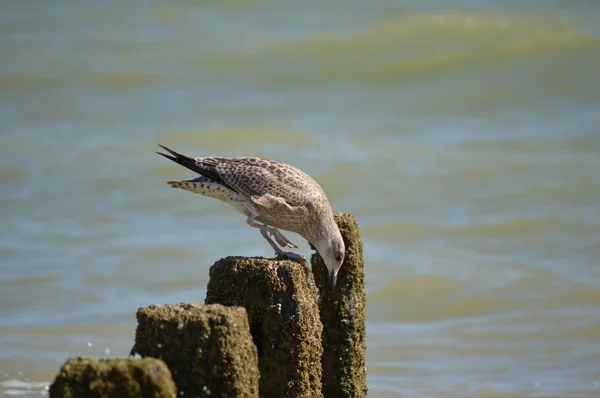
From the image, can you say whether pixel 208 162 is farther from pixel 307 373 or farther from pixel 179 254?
pixel 179 254

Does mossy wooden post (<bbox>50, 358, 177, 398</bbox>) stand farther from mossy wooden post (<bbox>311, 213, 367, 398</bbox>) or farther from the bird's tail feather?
the bird's tail feather

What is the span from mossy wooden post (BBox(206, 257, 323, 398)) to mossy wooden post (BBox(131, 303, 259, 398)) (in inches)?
28.6

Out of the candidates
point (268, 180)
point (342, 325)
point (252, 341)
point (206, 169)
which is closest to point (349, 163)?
point (206, 169)

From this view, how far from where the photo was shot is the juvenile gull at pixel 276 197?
6719mm

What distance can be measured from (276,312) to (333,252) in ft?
3.69

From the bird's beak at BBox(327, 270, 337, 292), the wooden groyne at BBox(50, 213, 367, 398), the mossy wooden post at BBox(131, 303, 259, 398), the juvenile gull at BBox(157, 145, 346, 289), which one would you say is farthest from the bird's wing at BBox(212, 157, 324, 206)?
the mossy wooden post at BBox(131, 303, 259, 398)

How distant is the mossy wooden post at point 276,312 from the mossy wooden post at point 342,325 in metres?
1.04

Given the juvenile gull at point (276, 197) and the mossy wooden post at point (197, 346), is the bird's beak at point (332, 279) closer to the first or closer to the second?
the juvenile gull at point (276, 197)

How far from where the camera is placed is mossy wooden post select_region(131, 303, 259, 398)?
4.75 meters

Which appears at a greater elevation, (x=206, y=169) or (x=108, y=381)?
(x=206, y=169)

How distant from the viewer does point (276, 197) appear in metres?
6.86

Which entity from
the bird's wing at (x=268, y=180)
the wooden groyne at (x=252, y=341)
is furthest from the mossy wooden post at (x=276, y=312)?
the bird's wing at (x=268, y=180)

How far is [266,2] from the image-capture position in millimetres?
23375

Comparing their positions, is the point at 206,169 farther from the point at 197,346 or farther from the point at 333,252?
the point at 197,346
